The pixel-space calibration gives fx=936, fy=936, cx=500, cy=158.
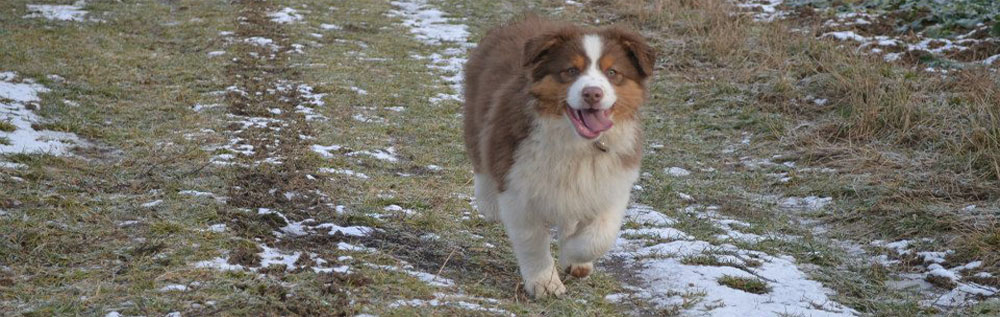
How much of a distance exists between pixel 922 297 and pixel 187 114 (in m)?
5.99

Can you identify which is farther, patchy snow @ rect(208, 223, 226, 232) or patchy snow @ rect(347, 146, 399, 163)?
patchy snow @ rect(347, 146, 399, 163)

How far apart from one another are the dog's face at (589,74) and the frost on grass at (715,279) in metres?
0.94

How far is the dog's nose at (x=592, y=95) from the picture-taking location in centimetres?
398

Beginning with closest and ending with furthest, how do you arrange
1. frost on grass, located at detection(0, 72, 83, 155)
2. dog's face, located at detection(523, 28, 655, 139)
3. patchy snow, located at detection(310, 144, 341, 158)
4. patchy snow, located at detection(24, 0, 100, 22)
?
dog's face, located at detection(523, 28, 655, 139)
frost on grass, located at detection(0, 72, 83, 155)
patchy snow, located at detection(310, 144, 341, 158)
patchy snow, located at detection(24, 0, 100, 22)

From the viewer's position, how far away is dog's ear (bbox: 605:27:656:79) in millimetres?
4320

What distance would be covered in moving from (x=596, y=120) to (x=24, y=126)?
4.81 metres

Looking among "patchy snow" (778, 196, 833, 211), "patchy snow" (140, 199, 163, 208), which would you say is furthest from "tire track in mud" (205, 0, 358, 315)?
"patchy snow" (778, 196, 833, 211)

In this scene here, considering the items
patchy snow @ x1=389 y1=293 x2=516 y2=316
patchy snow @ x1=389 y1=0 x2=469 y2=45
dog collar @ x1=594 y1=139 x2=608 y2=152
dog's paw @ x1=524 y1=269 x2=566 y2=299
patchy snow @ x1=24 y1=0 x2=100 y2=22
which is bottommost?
patchy snow @ x1=389 y1=0 x2=469 y2=45

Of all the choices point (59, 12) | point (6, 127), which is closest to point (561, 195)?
point (6, 127)

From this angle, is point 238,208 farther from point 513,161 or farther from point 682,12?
point 682,12

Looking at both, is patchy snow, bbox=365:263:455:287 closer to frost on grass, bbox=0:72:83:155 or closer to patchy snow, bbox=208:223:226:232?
patchy snow, bbox=208:223:226:232

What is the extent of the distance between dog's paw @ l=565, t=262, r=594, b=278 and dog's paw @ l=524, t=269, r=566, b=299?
204 mm

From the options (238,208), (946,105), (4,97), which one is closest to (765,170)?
(946,105)

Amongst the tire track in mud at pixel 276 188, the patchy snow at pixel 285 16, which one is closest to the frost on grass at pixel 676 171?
the tire track in mud at pixel 276 188
